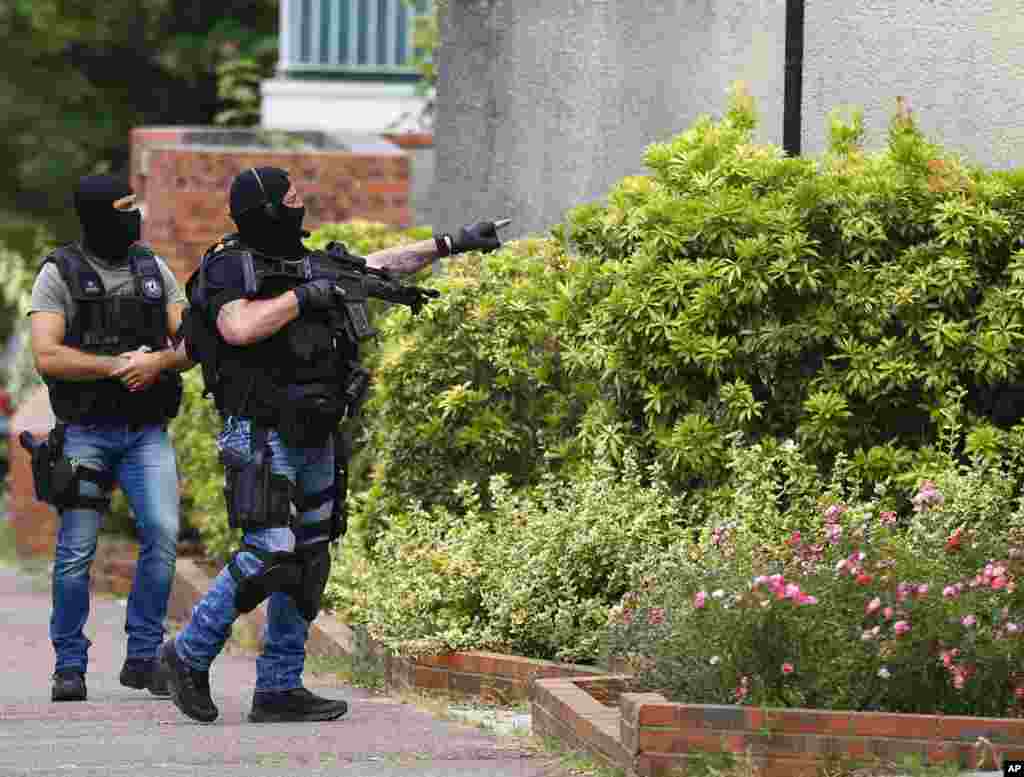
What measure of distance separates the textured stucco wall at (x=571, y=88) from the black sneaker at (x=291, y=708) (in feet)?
12.1

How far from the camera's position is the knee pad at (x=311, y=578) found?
7559 millimetres

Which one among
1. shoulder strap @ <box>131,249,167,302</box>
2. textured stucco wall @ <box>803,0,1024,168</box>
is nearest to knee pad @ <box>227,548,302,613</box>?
shoulder strap @ <box>131,249,167,302</box>

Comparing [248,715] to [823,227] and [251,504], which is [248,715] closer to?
[251,504]

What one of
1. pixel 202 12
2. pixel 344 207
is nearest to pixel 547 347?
pixel 344 207

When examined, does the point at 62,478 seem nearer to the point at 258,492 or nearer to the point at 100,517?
the point at 100,517

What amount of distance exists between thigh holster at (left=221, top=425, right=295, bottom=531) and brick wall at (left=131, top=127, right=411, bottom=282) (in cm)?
737

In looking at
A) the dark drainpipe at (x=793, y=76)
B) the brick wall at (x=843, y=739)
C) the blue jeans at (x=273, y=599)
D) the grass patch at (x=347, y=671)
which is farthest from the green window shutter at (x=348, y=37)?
the brick wall at (x=843, y=739)

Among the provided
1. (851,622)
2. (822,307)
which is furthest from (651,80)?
(851,622)

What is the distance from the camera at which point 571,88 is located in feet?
37.3

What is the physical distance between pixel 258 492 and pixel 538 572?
1342mm

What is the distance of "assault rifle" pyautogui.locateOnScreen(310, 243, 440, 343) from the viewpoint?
7.45 metres

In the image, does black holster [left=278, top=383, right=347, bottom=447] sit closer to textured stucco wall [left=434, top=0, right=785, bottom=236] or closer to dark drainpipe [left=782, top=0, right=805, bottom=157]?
dark drainpipe [left=782, top=0, right=805, bottom=157]

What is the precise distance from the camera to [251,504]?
736 cm

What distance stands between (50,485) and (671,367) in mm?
2263
